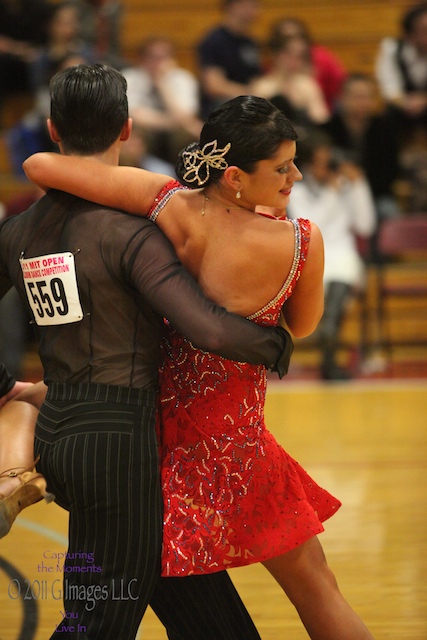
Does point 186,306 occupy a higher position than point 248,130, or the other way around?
point 248,130

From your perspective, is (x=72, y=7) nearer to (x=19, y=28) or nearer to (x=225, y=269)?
(x=19, y=28)

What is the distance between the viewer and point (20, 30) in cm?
970

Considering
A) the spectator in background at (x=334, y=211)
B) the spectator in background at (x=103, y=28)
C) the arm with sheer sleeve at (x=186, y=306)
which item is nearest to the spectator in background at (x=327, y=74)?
the spectator in background at (x=334, y=211)

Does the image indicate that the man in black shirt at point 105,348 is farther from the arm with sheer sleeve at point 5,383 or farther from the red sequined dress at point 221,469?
the arm with sheer sleeve at point 5,383

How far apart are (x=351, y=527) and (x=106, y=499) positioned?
2.51m

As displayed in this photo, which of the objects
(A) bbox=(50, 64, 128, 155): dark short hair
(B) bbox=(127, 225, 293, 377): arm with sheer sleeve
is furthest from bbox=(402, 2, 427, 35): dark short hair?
(B) bbox=(127, 225, 293, 377): arm with sheer sleeve

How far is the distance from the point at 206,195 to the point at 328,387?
5.24m

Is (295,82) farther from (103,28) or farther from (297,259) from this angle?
(297,259)

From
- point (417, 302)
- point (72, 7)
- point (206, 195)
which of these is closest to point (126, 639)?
point (206, 195)

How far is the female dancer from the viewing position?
241cm

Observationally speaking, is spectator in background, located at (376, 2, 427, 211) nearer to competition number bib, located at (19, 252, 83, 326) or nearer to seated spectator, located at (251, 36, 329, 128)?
seated spectator, located at (251, 36, 329, 128)

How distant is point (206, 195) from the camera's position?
2498 mm

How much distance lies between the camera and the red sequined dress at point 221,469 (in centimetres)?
246

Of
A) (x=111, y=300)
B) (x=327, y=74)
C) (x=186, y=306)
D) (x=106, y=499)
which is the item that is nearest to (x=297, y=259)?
(x=186, y=306)
